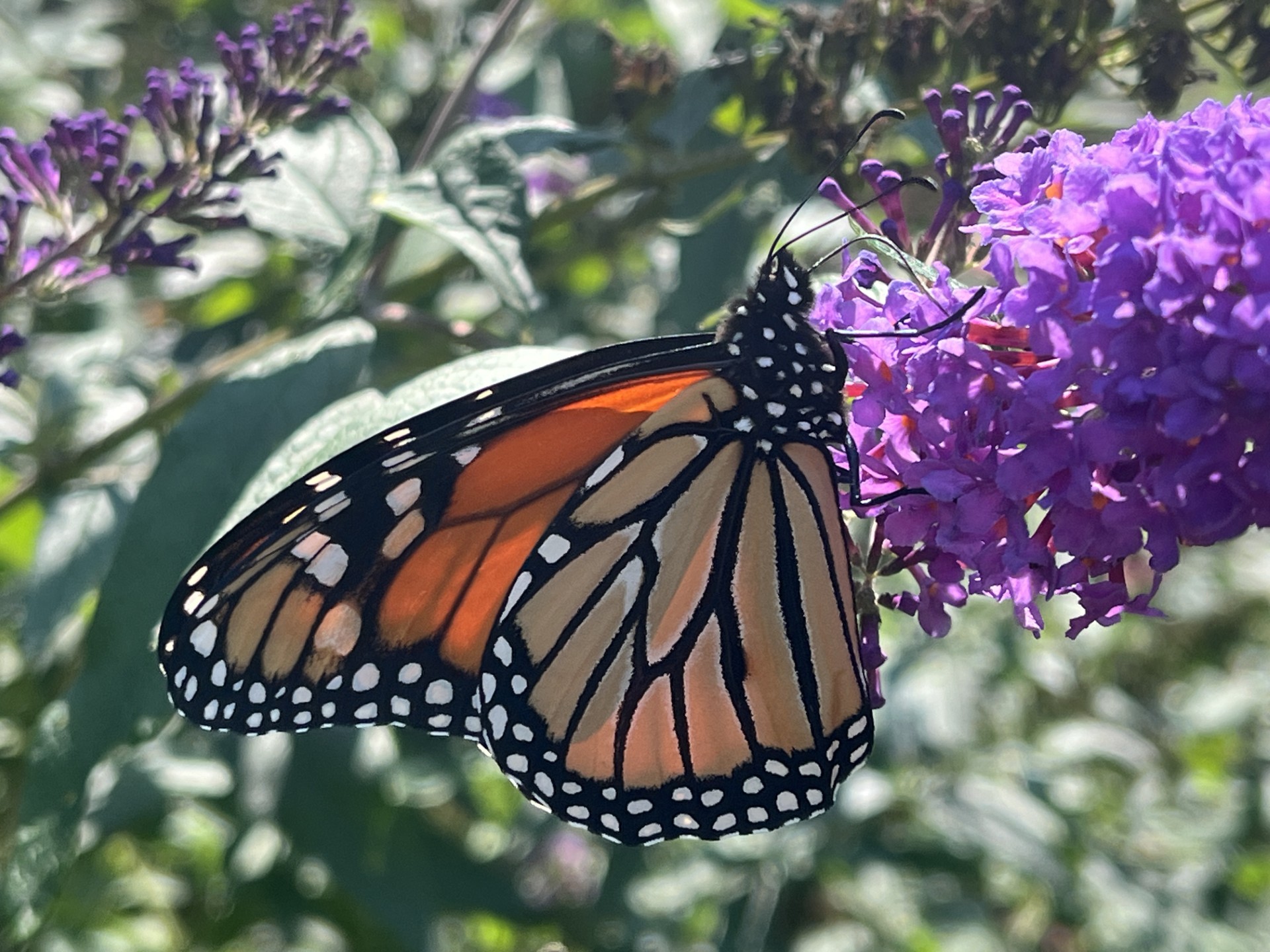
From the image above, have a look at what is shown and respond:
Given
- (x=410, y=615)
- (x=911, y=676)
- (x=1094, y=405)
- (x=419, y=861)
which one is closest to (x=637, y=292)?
(x=911, y=676)

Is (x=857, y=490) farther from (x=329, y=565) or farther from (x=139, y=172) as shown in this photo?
(x=139, y=172)

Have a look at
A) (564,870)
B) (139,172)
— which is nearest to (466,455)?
(139,172)

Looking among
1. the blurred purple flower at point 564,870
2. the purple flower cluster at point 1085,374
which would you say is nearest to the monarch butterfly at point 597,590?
the purple flower cluster at point 1085,374

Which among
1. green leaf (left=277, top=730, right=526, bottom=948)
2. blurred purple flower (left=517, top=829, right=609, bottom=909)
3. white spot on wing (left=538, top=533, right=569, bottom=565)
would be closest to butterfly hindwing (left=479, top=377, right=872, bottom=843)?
white spot on wing (left=538, top=533, right=569, bottom=565)

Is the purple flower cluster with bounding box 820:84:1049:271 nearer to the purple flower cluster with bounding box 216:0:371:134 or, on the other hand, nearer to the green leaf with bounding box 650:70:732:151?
the green leaf with bounding box 650:70:732:151

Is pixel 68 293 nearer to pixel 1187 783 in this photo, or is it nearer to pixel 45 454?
pixel 45 454
